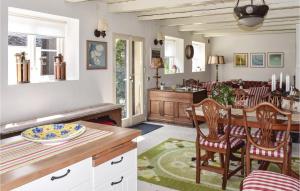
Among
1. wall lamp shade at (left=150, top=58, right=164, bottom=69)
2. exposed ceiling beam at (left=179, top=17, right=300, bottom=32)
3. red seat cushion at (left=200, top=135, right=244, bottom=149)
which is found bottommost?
red seat cushion at (left=200, top=135, right=244, bottom=149)

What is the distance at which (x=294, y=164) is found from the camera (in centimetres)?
379

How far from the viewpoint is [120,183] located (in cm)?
195

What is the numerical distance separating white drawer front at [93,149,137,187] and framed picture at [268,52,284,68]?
346 inches

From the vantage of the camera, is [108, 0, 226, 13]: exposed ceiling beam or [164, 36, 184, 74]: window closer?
[108, 0, 226, 13]: exposed ceiling beam

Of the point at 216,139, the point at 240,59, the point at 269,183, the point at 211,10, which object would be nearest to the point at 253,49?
the point at 240,59

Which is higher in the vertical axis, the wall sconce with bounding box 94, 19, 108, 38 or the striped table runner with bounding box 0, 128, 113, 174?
the wall sconce with bounding box 94, 19, 108, 38

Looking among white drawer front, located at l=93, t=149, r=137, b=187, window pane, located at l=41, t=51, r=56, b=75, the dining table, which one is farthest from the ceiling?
white drawer front, located at l=93, t=149, r=137, b=187

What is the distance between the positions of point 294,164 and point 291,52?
21.7 ft

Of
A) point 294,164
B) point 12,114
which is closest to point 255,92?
point 294,164

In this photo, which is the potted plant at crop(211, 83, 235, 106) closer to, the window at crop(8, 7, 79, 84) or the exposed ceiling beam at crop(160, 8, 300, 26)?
the window at crop(8, 7, 79, 84)

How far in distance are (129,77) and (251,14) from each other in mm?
3619

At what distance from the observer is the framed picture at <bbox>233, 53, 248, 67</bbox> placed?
1000 centimetres

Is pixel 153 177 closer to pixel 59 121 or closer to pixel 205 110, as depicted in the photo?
pixel 205 110

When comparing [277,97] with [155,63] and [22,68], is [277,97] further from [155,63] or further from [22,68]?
[22,68]
